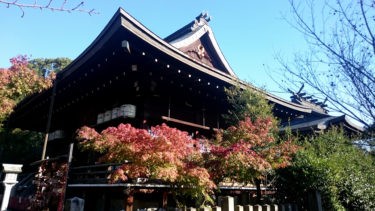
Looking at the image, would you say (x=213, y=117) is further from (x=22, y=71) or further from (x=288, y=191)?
(x=22, y=71)

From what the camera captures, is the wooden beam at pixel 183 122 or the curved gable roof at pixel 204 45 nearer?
the wooden beam at pixel 183 122

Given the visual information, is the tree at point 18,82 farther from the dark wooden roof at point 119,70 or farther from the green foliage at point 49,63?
the green foliage at point 49,63

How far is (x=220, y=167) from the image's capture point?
6188 millimetres

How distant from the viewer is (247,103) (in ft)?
32.9

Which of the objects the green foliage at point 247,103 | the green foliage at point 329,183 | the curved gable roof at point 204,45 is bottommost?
the green foliage at point 329,183

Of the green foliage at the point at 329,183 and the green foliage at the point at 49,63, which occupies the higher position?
the green foliage at the point at 49,63

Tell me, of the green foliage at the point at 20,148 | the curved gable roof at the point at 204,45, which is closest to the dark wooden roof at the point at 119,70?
the curved gable roof at the point at 204,45

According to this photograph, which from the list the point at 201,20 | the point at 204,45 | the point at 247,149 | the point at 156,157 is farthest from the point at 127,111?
the point at 201,20

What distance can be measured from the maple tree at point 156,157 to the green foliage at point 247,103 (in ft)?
13.9

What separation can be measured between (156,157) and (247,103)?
18.0 ft

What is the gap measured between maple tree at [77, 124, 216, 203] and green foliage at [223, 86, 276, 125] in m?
4.24

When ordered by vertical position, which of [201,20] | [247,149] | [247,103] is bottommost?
[247,149]

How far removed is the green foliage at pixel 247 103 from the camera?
391 inches

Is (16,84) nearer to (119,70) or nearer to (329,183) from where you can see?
(119,70)
